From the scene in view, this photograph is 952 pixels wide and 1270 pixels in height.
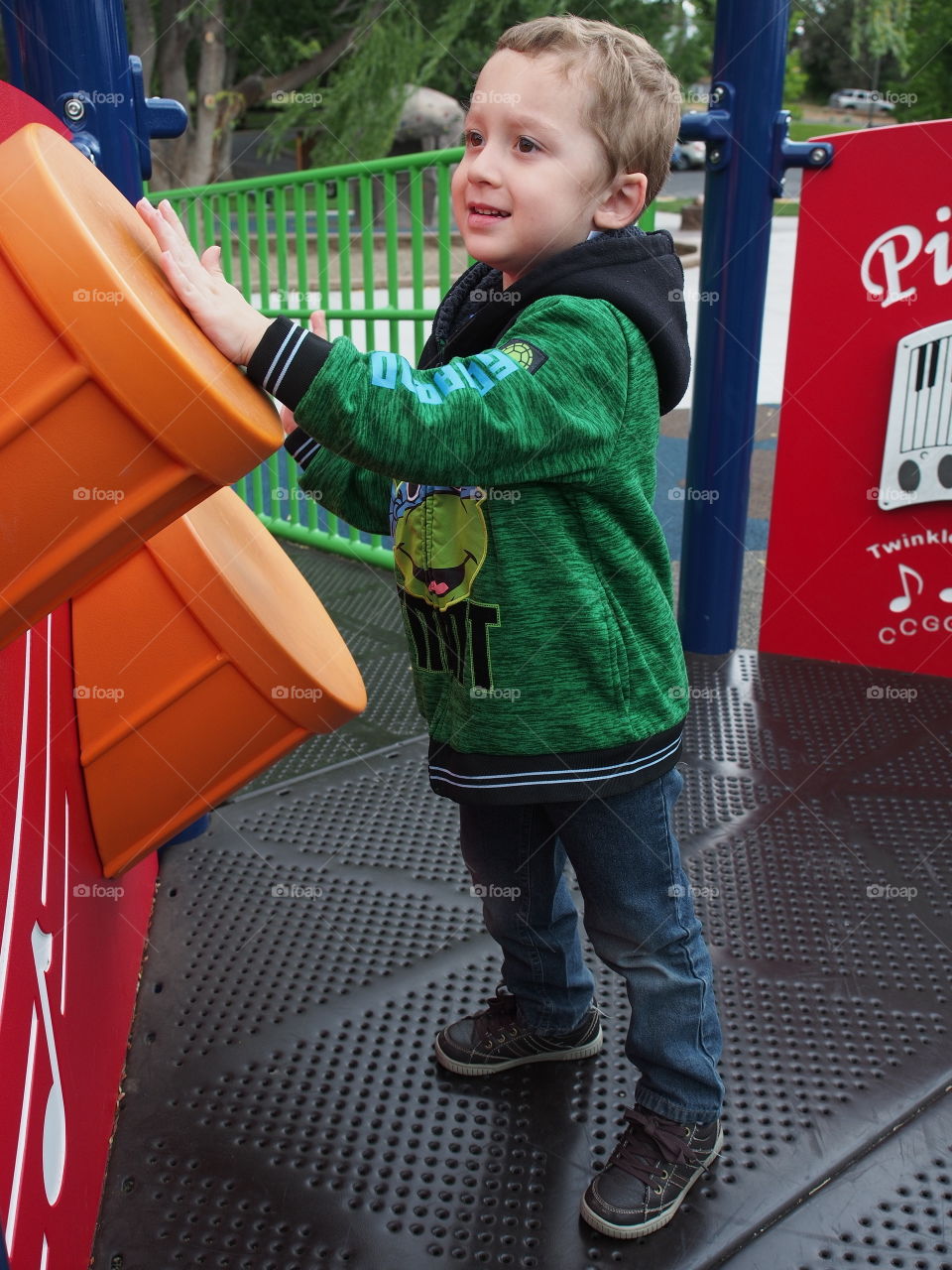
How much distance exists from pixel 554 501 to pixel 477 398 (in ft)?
0.70

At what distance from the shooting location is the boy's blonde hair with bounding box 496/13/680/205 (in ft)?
4.13

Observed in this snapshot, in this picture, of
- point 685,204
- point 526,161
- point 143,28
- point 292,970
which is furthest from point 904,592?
point 685,204

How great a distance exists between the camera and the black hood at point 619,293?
4.20 feet

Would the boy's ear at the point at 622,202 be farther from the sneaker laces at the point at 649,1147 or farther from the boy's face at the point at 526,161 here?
the sneaker laces at the point at 649,1147

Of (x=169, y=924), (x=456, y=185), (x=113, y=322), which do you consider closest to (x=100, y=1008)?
(x=169, y=924)

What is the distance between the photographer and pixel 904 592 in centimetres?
306

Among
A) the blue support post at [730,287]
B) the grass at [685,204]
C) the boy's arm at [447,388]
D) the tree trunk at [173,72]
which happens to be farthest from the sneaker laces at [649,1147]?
the grass at [685,204]

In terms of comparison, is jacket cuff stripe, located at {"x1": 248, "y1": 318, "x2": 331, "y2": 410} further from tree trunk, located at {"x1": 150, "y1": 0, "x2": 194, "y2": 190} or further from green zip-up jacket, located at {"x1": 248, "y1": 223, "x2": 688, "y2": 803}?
tree trunk, located at {"x1": 150, "y1": 0, "x2": 194, "y2": 190}

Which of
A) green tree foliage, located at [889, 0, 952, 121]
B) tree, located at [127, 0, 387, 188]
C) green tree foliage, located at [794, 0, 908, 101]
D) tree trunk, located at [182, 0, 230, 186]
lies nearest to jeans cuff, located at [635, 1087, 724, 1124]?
green tree foliage, located at [794, 0, 908, 101]

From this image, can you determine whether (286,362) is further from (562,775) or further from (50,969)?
(50,969)

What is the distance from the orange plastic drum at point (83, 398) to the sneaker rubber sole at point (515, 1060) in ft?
3.44

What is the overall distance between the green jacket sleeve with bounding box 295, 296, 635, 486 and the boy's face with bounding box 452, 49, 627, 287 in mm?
100

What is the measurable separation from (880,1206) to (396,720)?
1711 mm

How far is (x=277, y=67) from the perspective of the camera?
19.3 m
